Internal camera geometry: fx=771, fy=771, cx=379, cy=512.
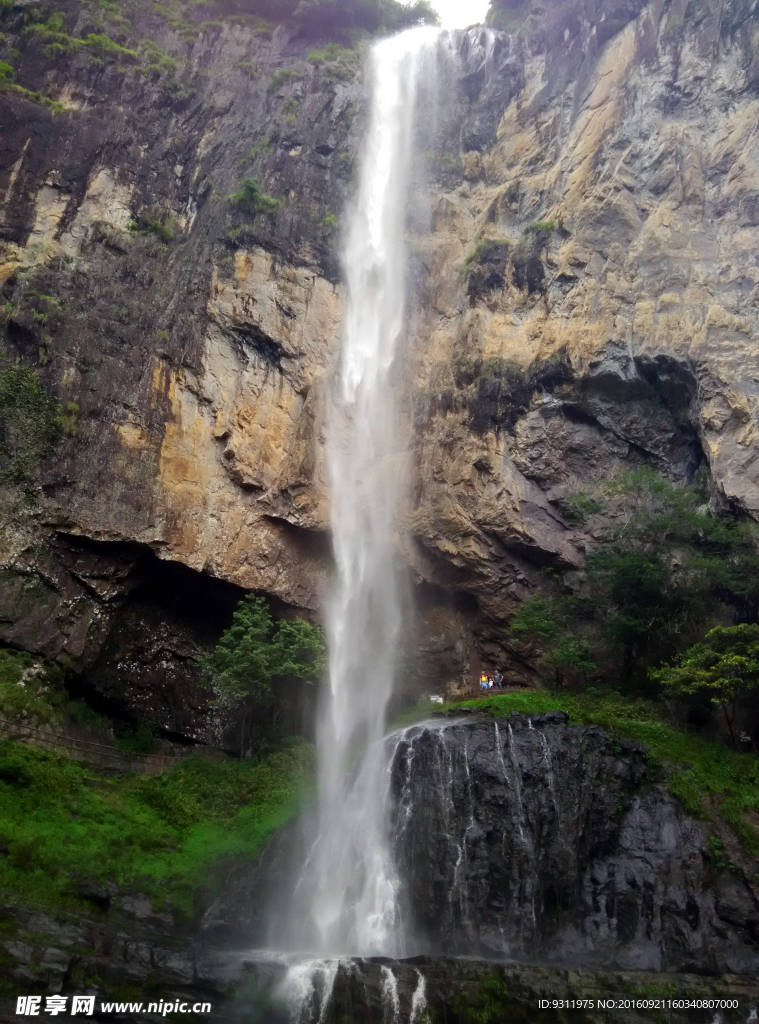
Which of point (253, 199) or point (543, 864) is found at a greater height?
point (253, 199)

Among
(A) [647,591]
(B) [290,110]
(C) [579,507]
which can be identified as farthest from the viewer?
(B) [290,110]

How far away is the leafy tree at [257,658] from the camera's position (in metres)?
19.6

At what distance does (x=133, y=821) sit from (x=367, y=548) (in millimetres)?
10267

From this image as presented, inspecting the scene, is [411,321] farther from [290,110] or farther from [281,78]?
[281,78]

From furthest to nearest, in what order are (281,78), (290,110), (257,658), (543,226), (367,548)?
(281,78) < (290,110) < (543,226) < (367,548) < (257,658)

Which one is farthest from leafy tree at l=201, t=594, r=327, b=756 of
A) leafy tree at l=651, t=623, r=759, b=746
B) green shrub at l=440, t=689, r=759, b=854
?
leafy tree at l=651, t=623, r=759, b=746

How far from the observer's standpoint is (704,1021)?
11.5m

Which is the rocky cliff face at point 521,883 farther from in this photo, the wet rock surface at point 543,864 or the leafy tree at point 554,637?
the leafy tree at point 554,637

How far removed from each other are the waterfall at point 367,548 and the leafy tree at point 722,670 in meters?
6.85

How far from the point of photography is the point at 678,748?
653 inches

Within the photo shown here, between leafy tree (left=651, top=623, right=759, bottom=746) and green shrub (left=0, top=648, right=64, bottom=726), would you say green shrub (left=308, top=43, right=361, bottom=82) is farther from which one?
leafy tree (left=651, top=623, right=759, bottom=746)

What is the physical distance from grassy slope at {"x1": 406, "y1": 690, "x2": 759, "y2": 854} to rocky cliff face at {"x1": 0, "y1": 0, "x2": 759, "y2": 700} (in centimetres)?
409

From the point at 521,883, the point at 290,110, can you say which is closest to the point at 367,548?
the point at 521,883

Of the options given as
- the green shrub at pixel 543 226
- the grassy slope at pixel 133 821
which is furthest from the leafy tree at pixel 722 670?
the green shrub at pixel 543 226
